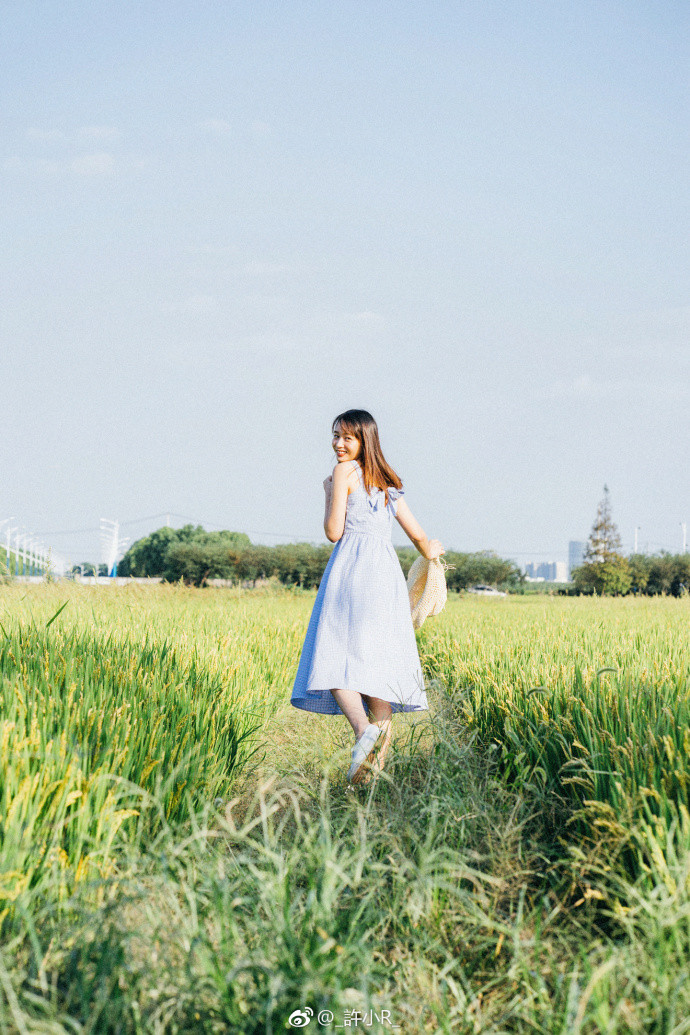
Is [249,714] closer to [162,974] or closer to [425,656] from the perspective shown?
[162,974]

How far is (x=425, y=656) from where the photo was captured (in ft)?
24.5

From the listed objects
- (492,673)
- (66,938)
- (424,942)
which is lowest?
(424,942)

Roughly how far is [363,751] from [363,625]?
2.30ft

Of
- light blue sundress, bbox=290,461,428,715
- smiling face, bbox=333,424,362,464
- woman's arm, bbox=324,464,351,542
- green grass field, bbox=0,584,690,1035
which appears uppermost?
smiling face, bbox=333,424,362,464

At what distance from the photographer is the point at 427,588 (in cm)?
477

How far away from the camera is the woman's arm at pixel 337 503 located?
3967mm

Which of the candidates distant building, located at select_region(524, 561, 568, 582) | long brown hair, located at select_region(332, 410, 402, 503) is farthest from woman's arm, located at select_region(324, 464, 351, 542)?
distant building, located at select_region(524, 561, 568, 582)

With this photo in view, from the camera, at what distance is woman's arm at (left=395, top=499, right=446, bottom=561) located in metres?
4.26

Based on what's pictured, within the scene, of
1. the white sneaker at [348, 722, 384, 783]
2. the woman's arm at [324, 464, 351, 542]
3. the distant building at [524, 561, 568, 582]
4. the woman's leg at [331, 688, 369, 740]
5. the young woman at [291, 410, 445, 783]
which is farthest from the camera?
the distant building at [524, 561, 568, 582]

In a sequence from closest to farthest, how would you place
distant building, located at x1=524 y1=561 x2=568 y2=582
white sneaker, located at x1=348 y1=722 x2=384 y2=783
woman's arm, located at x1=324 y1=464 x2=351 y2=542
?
white sneaker, located at x1=348 y1=722 x2=384 y2=783 → woman's arm, located at x1=324 y1=464 x2=351 y2=542 → distant building, located at x1=524 y1=561 x2=568 y2=582

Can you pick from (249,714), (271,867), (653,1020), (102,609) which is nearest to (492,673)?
(249,714)

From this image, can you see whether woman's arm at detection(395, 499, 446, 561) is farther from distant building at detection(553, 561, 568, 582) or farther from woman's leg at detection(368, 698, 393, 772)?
distant building at detection(553, 561, 568, 582)

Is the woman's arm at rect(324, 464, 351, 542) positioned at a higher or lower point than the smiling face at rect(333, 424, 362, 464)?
lower

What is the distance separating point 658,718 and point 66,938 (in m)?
2.13
